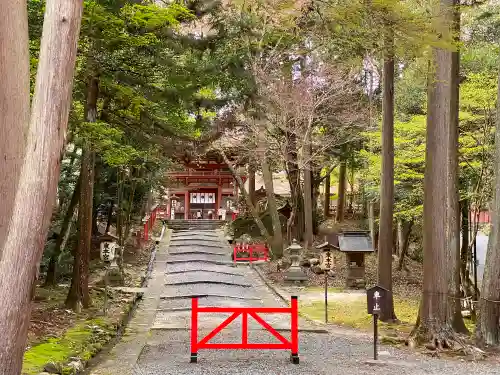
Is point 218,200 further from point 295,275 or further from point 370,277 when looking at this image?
point 295,275

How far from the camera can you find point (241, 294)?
595 inches

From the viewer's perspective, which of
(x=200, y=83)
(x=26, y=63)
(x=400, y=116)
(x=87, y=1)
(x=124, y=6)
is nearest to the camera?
(x=26, y=63)

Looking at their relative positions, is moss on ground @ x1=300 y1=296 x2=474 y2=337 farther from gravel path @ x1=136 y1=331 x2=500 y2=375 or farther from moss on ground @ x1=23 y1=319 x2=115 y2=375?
moss on ground @ x1=23 y1=319 x2=115 y2=375

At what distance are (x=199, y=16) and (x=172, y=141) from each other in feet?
10.4

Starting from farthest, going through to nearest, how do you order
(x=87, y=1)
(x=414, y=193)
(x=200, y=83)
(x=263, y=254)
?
(x=263, y=254) → (x=414, y=193) → (x=200, y=83) → (x=87, y=1)

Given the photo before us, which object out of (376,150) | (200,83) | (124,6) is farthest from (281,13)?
(376,150)

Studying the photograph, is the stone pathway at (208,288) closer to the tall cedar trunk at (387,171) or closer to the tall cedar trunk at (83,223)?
the tall cedar trunk at (83,223)

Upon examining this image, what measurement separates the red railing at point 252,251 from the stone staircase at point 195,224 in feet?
Result: 34.0

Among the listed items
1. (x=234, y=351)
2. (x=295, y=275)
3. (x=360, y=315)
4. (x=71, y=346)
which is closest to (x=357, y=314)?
Answer: (x=360, y=315)

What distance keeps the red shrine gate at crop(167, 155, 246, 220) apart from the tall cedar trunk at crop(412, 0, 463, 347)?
83.0ft

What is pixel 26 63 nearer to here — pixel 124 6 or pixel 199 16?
pixel 124 6

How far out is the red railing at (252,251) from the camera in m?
21.7

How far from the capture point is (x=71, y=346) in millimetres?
8047

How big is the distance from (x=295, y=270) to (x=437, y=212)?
29.8 ft
